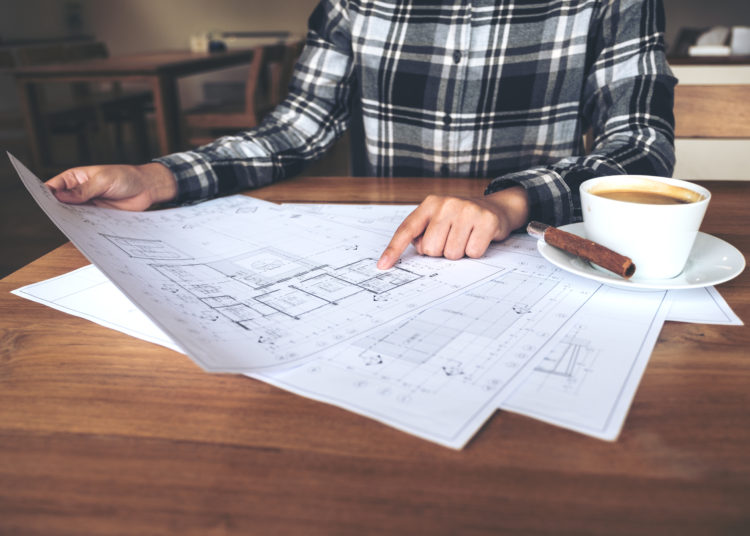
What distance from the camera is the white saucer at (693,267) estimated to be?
47 centimetres

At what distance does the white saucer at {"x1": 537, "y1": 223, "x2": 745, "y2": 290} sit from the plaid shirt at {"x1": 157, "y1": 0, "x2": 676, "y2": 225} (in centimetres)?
34

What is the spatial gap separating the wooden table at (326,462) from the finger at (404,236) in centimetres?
20

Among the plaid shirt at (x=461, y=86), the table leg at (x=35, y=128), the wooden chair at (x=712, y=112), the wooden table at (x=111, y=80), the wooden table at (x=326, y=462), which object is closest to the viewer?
the wooden table at (x=326, y=462)

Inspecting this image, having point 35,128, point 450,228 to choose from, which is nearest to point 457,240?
point 450,228

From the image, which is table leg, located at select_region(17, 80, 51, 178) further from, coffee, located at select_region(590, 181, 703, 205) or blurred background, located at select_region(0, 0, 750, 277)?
coffee, located at select_region(590, 181, 703, 205)

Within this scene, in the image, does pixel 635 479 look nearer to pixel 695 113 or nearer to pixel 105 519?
pixel 105 519

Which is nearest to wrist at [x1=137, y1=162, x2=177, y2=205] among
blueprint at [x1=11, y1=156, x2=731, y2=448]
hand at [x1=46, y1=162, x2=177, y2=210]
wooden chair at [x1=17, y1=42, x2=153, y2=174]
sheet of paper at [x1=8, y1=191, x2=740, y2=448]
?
hand at [x1=46, y1=162, x2=177, y2=210]

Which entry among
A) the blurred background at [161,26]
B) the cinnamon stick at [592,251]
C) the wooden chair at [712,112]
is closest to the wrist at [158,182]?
the cinnamon stick at [592,251]

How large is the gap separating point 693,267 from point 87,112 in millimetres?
4171

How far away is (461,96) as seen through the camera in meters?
1.02

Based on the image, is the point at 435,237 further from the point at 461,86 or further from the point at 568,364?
the point at 461,86

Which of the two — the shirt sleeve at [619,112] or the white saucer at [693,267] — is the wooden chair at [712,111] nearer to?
the shirt sleeve at [619,112]

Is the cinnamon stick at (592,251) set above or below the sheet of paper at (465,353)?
above

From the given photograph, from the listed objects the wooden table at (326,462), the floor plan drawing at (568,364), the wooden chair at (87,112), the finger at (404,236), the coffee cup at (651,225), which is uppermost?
the coffee cup at (651,225)
